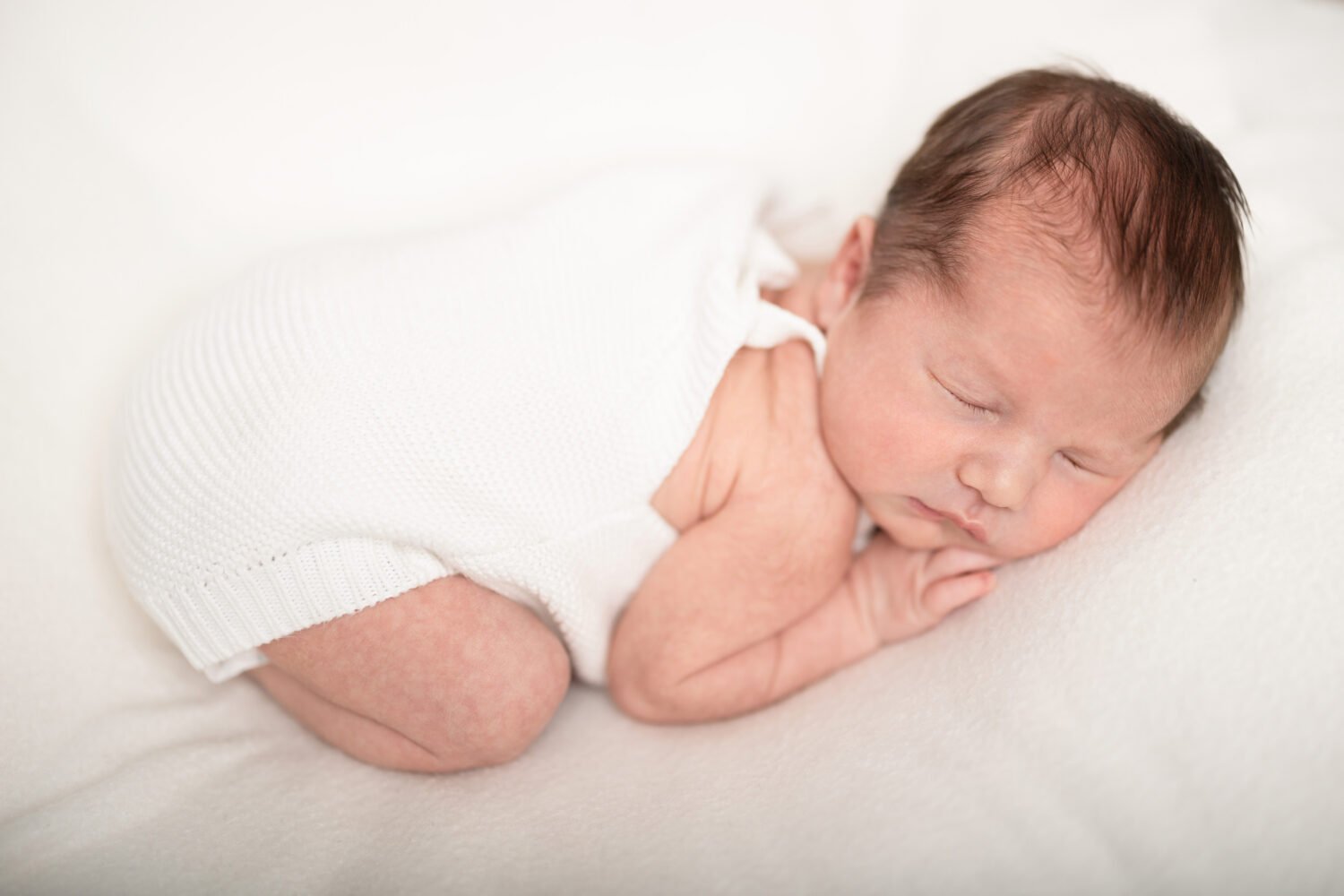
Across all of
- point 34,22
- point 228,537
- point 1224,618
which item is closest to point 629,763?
point 228,537

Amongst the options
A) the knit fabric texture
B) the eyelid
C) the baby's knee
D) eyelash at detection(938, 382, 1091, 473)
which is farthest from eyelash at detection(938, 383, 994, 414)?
the baby's knee

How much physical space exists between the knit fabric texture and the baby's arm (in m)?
0.07

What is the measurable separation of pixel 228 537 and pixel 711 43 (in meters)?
1.15

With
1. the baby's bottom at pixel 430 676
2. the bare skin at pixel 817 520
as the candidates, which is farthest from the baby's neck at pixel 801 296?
the baby's bottom at pixel 430 676

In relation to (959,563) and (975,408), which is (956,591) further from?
(975,408)

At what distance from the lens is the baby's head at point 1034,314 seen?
40.4 inches

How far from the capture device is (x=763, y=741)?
3.88 ft

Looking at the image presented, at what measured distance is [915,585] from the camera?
4.13 feet

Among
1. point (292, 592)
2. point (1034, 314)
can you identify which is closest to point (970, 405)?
point (1034, 314)

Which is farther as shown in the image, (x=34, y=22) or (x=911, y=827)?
(x=34, y=22)

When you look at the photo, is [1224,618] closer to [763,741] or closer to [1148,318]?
[1148,318]

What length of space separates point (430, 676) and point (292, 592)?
191 millimetres

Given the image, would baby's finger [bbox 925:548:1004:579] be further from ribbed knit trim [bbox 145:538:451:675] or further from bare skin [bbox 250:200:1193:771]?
ribbed knit trim [bbox 145:538:451:675]

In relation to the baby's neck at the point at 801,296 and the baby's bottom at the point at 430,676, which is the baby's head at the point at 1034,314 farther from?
the baby's bottom at the point at 430,676
